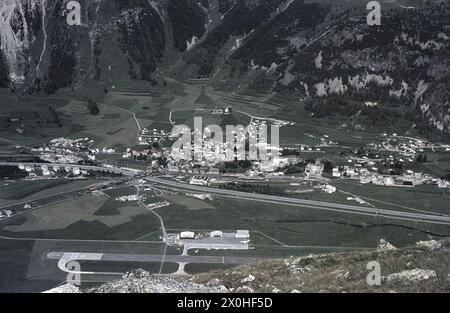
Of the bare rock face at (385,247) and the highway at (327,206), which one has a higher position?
the bare rock face at (385,247)

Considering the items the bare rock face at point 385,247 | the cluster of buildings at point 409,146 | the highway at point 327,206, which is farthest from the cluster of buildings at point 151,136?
the bare rock face at point 385,247

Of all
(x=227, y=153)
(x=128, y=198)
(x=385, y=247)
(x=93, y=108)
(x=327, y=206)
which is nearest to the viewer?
(x=385, y=247)

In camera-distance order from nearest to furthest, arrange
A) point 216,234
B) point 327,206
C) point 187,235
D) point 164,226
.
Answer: point 187,235 → point 216,234 → point 164,226 → point 327,206

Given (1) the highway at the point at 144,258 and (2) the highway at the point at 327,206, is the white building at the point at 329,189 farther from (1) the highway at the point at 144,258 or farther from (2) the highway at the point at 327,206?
(1) the highway at the point at 144,258

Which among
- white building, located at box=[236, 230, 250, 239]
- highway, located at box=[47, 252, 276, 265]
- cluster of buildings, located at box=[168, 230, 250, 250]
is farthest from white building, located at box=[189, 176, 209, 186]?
highway, located at box=[47, 252, 276, 265]

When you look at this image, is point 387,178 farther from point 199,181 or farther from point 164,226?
point 164,226

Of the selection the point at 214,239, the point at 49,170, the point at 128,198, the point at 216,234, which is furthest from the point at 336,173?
the point at 49,170
